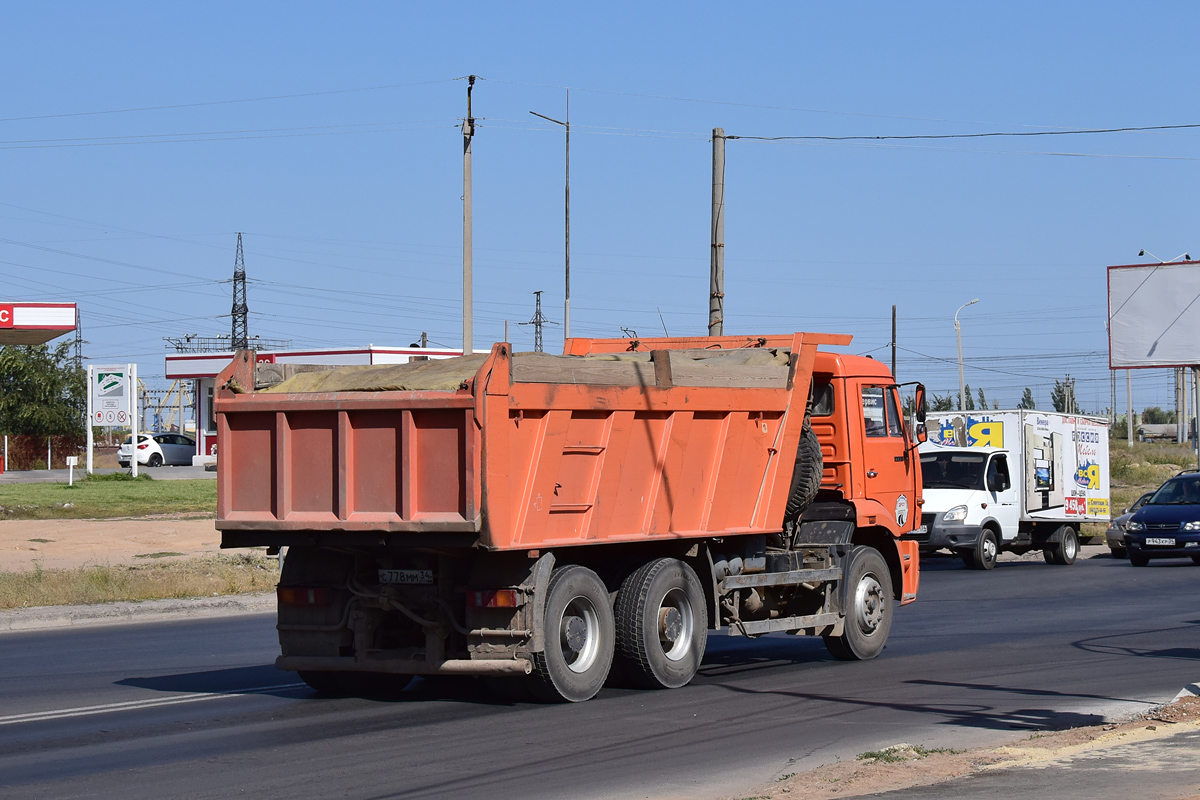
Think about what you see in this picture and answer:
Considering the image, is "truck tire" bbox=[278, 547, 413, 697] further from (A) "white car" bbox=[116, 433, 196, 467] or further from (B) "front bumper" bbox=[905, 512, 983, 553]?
(A) "white car" bbox=[116, 433, 196, 467]

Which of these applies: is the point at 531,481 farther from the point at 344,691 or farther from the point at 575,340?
the point at 575,340

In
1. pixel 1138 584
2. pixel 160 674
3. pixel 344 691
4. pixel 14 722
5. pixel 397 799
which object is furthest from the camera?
pixel 1138 584

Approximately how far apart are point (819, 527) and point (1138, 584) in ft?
39.0

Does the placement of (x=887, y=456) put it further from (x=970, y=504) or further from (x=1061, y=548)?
(x=1061, y=548)

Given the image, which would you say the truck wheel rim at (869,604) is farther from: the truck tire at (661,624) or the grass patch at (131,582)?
the grass patch at (131,582)

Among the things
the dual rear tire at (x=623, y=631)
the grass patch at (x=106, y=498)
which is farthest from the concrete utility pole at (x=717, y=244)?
A: the grass patch at (x=106, y=498)

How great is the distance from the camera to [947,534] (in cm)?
2659

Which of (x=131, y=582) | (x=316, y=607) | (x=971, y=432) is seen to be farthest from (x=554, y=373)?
(x=971, y=432)

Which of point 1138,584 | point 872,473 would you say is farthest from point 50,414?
point 872,473

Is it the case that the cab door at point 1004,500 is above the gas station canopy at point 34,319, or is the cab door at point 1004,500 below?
below

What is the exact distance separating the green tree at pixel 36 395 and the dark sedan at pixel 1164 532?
5887 cm

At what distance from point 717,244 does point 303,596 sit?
13.1 m

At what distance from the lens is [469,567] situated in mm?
10383

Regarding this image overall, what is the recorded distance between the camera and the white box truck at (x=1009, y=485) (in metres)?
26.7
